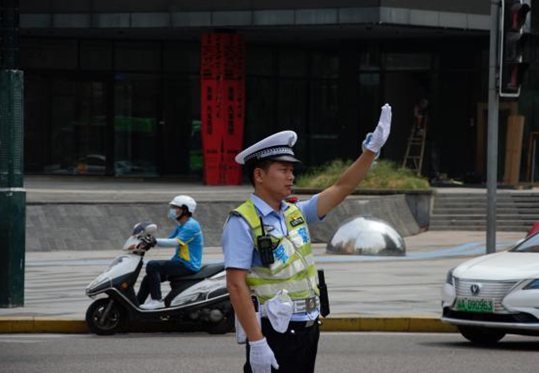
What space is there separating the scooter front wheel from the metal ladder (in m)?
24.4

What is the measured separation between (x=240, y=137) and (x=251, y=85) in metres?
5.49

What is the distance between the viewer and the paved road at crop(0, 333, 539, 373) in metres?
11.5

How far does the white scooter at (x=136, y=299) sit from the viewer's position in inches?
543

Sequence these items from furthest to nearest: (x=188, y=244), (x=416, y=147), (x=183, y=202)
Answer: (x=416, y=147) < (x=183, y=202) < (x=188, y=244)

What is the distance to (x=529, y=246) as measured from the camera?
14.0 metres

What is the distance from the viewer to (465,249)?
25.8 m

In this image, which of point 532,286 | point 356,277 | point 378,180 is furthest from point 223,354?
point 378,180

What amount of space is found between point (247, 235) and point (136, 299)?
781cm

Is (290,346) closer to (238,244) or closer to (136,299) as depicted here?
(238,244)

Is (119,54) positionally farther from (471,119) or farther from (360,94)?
(471,119)

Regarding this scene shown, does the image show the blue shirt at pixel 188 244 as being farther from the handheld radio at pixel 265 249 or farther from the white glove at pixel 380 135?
the handheld radio at pixel 265 249

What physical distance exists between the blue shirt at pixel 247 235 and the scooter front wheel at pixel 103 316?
780cm

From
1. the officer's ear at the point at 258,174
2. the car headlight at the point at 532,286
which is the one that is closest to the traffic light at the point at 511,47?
the car headlight at the point at 532,286

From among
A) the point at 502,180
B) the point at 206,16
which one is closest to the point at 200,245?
the point at 206,16
